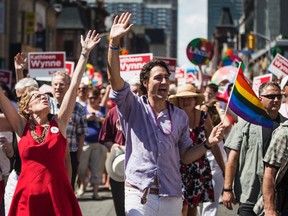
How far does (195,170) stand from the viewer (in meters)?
8.69

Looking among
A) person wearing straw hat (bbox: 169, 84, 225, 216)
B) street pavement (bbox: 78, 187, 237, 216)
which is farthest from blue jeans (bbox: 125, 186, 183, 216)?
street pavement (bbox: 78, 187, 237, 216)

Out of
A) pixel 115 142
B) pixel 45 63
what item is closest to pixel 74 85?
pixel 115 142

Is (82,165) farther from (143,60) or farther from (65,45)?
(65,45)

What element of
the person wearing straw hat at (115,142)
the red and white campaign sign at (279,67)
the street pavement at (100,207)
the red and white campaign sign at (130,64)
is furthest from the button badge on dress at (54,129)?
the red and white campaign sign at (279,67)

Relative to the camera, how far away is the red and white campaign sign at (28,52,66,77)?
15.9 m

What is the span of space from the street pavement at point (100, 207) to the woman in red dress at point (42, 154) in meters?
5.86

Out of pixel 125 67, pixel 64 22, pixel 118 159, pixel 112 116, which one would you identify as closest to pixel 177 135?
pixel 118 159

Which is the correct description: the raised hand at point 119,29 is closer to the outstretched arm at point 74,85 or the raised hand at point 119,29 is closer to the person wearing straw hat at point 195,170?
the outstretched arm at point 74,85

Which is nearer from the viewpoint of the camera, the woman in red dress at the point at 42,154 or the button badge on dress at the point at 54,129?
the woman in red dress at the point at 42,154

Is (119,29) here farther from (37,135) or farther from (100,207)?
(100,207)

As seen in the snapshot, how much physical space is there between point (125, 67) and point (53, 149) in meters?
7.64

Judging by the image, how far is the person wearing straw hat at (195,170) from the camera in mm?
8648

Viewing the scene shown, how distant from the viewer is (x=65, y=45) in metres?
95.1

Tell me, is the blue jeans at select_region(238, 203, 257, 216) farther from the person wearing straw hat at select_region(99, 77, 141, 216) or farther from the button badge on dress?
the person wearing straw hat at select_region(99, 77, 141, 216)
